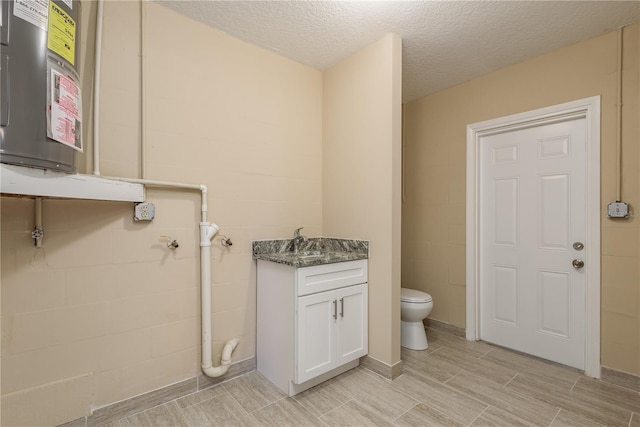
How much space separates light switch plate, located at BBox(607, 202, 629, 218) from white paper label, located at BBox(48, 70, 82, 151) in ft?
10.5

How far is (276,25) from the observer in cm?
210

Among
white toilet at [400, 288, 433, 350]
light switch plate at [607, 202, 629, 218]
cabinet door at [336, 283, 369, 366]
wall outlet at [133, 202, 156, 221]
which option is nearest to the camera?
wall outlet at [133, 202, 156, 221]

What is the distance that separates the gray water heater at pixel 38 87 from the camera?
1053 mm

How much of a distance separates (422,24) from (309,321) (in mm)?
2177

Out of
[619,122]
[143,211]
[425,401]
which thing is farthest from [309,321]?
[619,122]

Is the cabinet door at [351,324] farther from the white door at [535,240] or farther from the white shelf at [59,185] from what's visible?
the white shelf at [59,185]

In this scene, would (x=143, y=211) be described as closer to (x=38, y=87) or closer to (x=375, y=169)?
(x=38, y=87)

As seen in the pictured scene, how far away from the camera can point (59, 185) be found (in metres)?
1.25

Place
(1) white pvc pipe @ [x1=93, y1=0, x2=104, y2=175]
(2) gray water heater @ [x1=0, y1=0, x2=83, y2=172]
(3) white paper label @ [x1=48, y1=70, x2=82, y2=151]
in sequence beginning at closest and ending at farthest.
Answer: (2) gray water heater @ [x1=0, y1=0, x2=83, y2=172] < (3) white paper label @ [x1=48, y1=70, x2=82, y2=151] < (1) white pvc pipe @ [x1=93, y1=0, x2=104, y2=175]

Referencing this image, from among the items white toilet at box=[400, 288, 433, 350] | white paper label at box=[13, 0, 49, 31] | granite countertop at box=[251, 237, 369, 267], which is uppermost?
white paper label at box=[13, 0, 49, 31]

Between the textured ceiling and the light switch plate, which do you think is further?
the light switch plate

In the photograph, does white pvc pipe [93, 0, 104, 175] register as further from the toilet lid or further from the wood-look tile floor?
the toilet lid

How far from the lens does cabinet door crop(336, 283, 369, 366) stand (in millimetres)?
2146

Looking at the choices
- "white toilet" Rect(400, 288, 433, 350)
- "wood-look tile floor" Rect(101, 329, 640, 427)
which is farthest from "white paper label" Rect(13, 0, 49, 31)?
"white toilet" Rect(400, 288, 433, 350)
